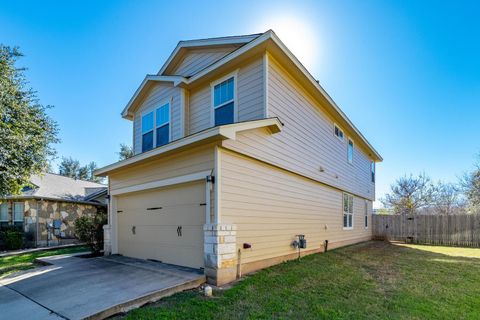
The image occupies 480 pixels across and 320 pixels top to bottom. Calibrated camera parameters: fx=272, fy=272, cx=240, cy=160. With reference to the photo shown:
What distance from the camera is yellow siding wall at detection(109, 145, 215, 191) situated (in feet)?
19.6

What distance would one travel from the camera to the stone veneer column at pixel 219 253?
5293 mm

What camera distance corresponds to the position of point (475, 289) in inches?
211

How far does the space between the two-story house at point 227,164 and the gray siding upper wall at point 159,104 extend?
0.04 metres

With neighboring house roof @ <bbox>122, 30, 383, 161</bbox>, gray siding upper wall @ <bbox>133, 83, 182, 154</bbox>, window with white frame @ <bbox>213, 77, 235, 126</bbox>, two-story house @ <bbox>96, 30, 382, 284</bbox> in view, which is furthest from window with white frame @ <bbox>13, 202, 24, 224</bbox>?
window with white frame @ <bbox>213, 77, 235, 126</bbox>

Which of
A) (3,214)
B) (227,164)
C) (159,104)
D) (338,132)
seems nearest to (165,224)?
(227,164)

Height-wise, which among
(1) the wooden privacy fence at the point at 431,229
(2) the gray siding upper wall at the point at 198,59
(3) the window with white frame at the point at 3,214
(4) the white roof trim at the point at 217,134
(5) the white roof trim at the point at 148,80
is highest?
(2) the gray siding upper wall at the point at 198,59

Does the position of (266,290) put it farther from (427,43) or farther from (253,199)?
(427,43)

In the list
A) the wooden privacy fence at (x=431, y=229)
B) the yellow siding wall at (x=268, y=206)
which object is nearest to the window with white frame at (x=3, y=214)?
the yellow siding wall at (x=268, y=206)

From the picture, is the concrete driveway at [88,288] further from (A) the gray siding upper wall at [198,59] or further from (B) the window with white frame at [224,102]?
(A) the gray siding upper wall at [198,59]

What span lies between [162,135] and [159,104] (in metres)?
1.17

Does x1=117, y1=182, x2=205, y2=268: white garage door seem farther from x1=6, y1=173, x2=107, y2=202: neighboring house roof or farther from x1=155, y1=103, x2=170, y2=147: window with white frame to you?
x1=6, y1=173, x2=107, y2=202: neighboring house roof

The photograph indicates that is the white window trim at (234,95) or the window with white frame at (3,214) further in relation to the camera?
the window with white frame at (3,214)

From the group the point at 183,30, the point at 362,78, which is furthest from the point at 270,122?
the point at 362,78

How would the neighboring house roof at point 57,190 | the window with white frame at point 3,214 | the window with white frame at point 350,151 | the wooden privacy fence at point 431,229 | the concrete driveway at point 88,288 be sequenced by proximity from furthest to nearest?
1. the wooden privacy fence at point 431,229
2. the window with white frame at point 3,214
3. the neighboring house roof at point 57,190
4. the window with white frame at point 350,151
5. the concrete driveway at point 88,288
